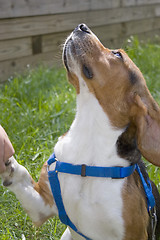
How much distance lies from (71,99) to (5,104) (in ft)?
2.74

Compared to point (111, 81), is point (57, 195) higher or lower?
lower

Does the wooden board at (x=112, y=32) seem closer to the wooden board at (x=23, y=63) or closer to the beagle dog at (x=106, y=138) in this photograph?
the wooden board at (x=23, y=63)

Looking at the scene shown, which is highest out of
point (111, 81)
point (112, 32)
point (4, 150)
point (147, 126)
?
point (111, 81)

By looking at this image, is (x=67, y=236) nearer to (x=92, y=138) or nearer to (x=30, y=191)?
(x=30, y=191)

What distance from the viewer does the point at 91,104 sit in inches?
88.3

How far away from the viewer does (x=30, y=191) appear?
7.89 feet

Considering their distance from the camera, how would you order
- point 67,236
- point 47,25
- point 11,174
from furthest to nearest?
1. point 47,25
2. point 67,236
3. point 11,174

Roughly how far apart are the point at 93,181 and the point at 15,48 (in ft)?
11.9

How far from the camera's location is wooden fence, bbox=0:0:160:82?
516 cm

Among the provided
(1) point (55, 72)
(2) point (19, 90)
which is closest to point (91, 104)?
(2) point (19, 90)

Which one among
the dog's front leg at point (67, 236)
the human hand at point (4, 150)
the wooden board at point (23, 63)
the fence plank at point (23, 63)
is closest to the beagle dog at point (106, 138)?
the human hand at point (4, 150)

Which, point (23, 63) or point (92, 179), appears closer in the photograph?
point (92, 179)

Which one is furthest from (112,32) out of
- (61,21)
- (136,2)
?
(61,21)

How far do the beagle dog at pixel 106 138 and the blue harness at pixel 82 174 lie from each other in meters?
0.04
